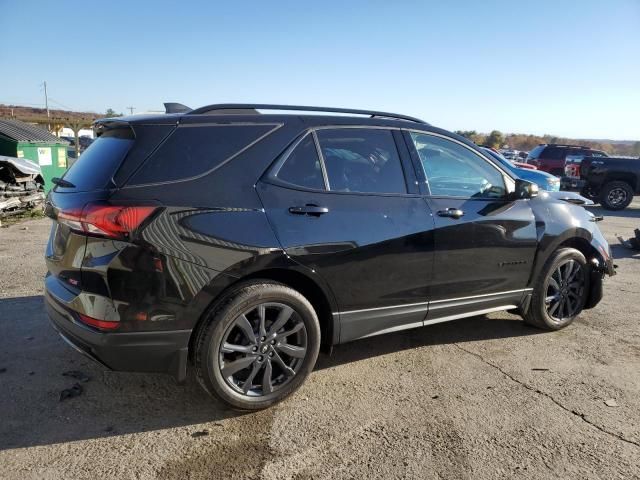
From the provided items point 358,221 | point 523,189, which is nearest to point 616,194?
point 523,189

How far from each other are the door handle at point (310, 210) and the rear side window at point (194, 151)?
496 mm

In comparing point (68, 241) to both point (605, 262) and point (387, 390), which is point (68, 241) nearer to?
point (387, 390)

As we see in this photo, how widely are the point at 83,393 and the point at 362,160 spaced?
2.44 metres

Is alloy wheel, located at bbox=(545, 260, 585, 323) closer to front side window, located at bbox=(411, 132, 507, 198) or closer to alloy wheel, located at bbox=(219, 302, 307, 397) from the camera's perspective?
front side window, located at bbox=(411, 132, 507, 198)

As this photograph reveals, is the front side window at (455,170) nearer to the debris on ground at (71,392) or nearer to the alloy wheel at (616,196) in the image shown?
the debris on ground at (71,392)

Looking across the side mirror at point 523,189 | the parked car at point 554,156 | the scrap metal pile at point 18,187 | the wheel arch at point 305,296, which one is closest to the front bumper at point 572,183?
the parked car at point 554,156

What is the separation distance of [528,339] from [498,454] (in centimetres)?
192

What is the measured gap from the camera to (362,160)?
11.4 ft

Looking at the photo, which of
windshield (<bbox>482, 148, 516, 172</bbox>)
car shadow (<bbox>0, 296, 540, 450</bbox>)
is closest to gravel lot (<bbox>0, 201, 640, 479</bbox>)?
car shadow (<bbox>0, 296, 540, 450</bbox>)

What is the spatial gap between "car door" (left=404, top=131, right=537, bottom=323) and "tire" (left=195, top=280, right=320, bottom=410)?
3.66 feet

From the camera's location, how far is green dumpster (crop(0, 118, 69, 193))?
13.0 meters

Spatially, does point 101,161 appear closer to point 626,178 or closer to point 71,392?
point 71,392

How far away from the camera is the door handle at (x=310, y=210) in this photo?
3033 mm

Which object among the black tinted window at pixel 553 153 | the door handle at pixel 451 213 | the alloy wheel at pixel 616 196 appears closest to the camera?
the door handle at pixel 451 213
